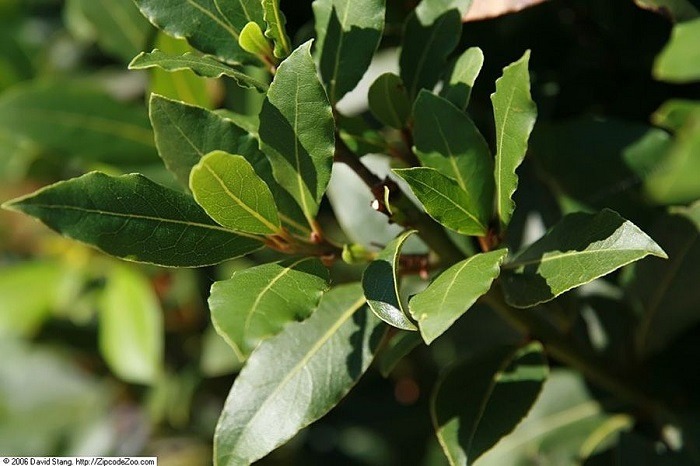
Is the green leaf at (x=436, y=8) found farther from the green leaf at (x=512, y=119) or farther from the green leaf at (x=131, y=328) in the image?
the green leaf at (x=131, y=328)

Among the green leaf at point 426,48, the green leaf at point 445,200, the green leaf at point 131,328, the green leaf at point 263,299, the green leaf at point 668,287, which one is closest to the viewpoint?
the green leaf at point 263,299

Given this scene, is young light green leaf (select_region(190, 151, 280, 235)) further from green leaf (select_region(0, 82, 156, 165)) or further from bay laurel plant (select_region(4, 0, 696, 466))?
green leaf (select_region(0, 82, 156, 165))

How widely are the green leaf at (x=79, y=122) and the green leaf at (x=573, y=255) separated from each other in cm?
70

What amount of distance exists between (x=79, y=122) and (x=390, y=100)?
634 mm

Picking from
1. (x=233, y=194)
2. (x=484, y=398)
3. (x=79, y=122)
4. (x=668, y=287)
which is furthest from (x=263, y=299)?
(x=79, y=122)

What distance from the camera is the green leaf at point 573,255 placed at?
0.75 meters

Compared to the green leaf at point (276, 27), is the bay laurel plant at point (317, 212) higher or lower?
lower

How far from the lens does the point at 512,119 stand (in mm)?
780

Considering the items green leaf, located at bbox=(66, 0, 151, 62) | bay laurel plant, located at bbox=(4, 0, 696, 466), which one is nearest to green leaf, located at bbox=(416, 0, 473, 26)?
bay laurel plant, located at bbox=(4, 0, 696, 466)

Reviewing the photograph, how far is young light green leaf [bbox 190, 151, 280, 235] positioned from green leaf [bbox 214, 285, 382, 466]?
16 cm

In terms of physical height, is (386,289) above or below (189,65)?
below

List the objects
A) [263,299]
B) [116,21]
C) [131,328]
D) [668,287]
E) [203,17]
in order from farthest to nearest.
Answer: [131,328] → [116,21] → [668,287] → [203,17] → [263,299]

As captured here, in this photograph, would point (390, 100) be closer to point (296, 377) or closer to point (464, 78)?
point (464, 78)

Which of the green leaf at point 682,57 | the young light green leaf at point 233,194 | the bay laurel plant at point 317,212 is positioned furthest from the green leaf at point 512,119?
the green leaf at point 682,57
